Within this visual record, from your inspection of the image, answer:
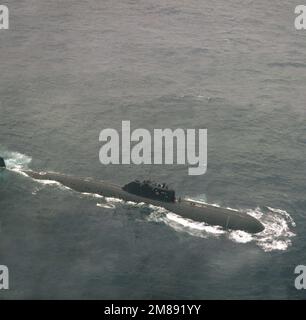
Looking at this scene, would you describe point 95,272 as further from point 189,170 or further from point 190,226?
point 189,170

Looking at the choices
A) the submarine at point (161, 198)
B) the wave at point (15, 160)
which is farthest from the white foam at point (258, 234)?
the wave at point (15, 160)

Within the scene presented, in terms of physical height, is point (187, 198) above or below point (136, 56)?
below

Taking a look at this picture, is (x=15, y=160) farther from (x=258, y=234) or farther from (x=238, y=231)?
(x=258, y=234)

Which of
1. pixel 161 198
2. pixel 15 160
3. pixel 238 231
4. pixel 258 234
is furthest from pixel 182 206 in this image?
pixel 15 160

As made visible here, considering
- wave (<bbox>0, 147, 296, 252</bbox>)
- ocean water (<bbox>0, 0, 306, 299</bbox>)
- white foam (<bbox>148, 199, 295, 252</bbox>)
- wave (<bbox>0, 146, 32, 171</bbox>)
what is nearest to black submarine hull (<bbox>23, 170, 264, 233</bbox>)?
wave (<bbox>0, 147, 296, 252</bbox>)

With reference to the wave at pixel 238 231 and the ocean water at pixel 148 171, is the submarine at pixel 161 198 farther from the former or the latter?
the ocean water at pixel 148 171

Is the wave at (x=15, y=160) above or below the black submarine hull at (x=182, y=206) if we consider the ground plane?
above

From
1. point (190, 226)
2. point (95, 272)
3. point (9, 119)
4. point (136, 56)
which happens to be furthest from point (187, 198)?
point (136, 56)
